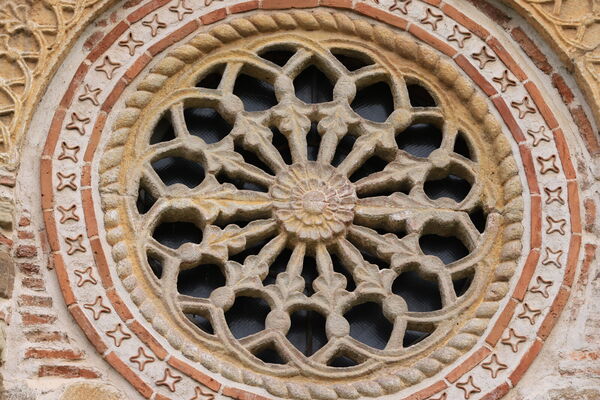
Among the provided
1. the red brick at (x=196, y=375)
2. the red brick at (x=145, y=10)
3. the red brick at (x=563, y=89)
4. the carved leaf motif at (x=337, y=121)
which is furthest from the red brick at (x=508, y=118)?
the red brick at (x=196, y=375)

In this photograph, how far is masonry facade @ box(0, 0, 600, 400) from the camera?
30.9ft

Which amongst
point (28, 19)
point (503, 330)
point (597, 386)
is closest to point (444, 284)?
point (503, 330)

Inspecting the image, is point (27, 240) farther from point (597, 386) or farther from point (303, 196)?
point (597, 386)

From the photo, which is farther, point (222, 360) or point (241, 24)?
point (241, 24)

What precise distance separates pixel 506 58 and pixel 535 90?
287mm

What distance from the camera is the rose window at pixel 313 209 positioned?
380 inches

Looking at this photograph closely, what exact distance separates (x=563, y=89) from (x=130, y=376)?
3296 millimetres

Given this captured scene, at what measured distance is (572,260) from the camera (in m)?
9.84

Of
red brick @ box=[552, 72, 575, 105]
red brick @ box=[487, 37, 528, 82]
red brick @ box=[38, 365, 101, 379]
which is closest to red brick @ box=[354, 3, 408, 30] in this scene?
red brick @ box=[487, 37, 528, 82]

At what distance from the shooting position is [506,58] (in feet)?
34.4

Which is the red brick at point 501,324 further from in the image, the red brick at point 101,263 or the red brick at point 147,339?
the red brick at point 101,263

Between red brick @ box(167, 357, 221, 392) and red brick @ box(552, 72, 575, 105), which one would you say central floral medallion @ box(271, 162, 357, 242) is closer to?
red brick @ box(167, 357, 221, 392)

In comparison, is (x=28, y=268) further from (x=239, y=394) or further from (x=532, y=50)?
(x=532, y=50)

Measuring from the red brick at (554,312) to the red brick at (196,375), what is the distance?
6.26 ft
